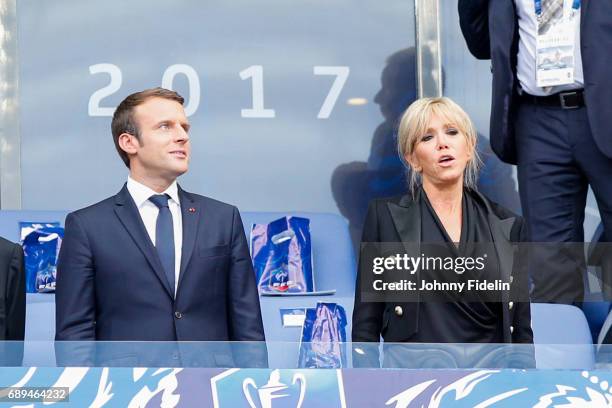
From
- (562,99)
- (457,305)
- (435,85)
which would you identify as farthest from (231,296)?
(435,85)

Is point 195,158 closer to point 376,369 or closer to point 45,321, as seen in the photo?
point 45,321

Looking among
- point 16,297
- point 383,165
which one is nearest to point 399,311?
point 16,297

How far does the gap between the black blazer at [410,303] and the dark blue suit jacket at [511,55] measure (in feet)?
1.98

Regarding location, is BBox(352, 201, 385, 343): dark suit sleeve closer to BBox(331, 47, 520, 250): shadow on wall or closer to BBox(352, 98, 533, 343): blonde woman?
BBox(352, 98, 533, 343): blonde woman

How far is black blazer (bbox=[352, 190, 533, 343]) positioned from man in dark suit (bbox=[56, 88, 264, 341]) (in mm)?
287

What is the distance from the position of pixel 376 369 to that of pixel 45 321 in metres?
1.58

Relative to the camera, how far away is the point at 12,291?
2.99 m

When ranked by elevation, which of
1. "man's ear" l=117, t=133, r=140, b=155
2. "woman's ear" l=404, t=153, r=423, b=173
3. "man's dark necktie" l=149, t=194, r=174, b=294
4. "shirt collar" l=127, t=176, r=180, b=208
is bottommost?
"man's dark necktie" l=149, t=194, r=174, b=294

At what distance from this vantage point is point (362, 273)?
3.03 meters

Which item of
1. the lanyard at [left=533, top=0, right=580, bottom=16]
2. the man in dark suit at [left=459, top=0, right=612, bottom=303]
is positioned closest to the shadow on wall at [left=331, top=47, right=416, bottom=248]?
the man in dark suit at [left=459, top=0, right=612, bottom=303]

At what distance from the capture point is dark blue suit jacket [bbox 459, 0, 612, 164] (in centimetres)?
361

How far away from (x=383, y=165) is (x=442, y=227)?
5.35 ft

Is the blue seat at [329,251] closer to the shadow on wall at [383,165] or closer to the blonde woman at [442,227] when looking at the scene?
the shadow on wall at [383,165]

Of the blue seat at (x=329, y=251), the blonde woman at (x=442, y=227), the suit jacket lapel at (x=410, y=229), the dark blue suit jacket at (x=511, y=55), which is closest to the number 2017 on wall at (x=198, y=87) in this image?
the blue seat at (x=329, y=251)
